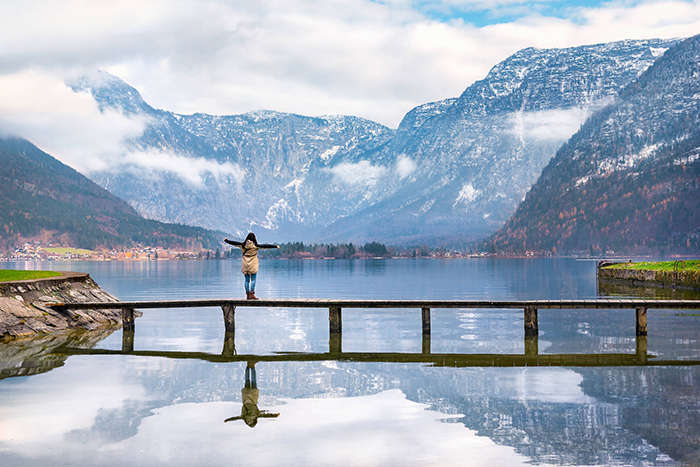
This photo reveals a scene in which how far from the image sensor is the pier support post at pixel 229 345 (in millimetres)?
30266

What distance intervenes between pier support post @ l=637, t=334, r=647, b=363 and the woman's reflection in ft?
51.9

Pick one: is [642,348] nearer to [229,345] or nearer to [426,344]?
[426,344]

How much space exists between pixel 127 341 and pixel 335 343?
11.0 meters

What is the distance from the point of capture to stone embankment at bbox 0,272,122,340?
3400 cm

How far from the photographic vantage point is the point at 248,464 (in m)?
14.4

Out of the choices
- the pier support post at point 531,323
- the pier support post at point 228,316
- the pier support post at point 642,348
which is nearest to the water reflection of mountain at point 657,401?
the pier support post at point 642,348

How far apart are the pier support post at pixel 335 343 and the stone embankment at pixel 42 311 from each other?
14604 mm

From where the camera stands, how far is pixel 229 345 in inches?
1299

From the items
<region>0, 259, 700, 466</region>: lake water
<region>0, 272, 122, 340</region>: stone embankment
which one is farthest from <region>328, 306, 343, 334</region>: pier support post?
<region>0, 272, 122, 340</region>: stone embankment

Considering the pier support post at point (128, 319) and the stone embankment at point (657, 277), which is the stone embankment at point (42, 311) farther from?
the stone embankment at point (657, 277)

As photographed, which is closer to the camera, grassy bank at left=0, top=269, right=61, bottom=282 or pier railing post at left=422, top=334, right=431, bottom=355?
pier railing post at left=422, top=334, right=431, bottom=355

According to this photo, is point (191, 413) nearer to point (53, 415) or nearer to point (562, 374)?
point (53, 415)

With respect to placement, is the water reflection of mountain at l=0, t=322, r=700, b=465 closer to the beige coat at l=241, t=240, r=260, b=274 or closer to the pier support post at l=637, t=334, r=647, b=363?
the pier support post at l=637, t=334, r=647, b=363

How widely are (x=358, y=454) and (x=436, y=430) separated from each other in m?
2.65
